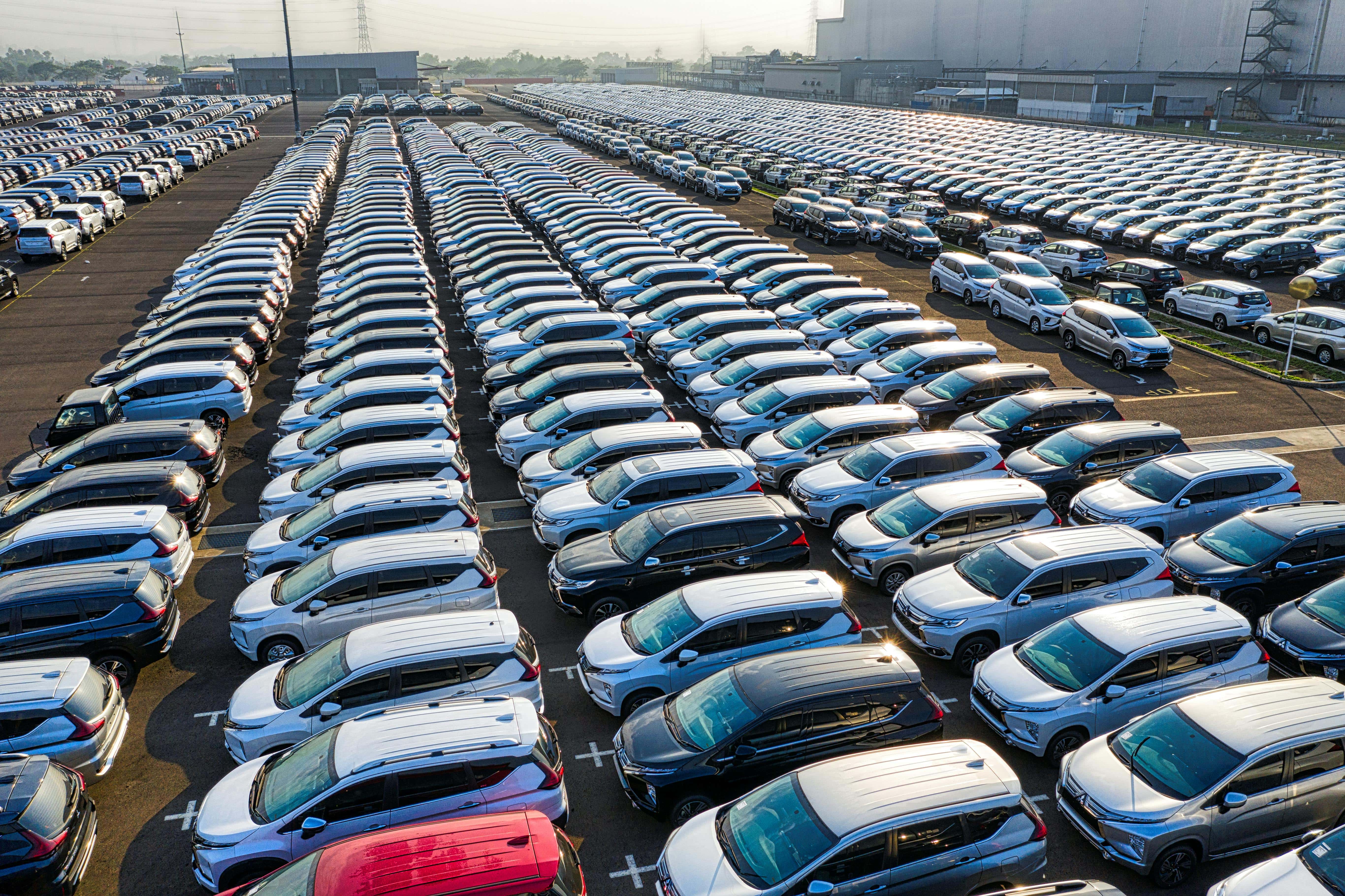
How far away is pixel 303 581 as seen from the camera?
39.0 feet

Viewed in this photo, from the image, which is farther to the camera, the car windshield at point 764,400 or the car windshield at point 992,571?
the car windshield at point 764,400

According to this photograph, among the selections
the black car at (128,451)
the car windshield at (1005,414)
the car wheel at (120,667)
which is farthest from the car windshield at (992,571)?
the black car at (128,451)

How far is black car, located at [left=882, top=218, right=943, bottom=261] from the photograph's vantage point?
37031 mm

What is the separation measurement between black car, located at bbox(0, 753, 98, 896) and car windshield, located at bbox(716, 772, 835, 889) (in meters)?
6.07

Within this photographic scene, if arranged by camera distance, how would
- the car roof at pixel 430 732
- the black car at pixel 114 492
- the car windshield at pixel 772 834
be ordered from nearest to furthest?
the car windshield at pixel 772 834 < the car roof at pixel 430 732 < the black car at pixel 114 492

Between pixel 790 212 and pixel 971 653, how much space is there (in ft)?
109

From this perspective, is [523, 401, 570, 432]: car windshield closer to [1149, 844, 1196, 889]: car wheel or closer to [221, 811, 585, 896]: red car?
[221, 811, 585, 896]: red car

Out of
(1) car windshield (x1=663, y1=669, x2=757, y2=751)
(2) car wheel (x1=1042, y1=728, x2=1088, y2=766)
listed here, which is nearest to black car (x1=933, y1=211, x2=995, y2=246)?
(2) car wheel (x1=1042, y1=728, x2=1088, y2=766)

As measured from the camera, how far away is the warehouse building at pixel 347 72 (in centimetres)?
14400

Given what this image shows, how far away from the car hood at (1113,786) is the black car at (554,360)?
13.0m

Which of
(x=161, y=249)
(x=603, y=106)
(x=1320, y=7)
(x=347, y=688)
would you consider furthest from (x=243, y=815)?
(x=603, y=106)

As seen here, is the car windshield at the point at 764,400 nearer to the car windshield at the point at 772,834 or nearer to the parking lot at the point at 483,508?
the parking lot at the point at 483,508

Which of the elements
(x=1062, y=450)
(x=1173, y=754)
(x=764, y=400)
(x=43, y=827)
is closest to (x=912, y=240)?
(x=764, y=400)

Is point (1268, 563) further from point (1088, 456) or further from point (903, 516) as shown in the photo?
point (903, 516)
